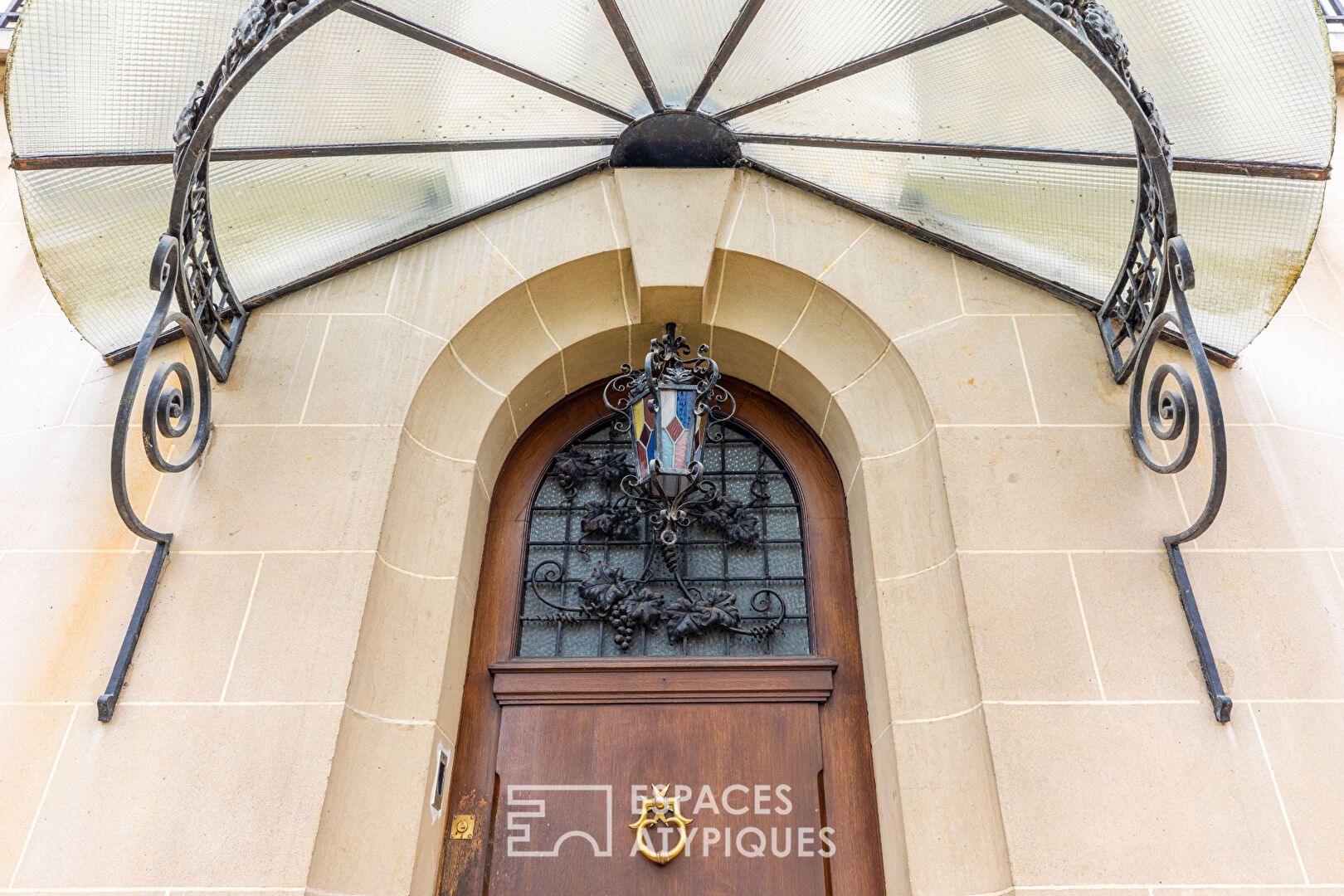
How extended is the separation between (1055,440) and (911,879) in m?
1.83

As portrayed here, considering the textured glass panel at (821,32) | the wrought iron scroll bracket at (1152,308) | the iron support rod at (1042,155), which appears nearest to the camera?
the wrought iron scroll bracket at (1152,308)

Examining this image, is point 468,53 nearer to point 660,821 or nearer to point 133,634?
point 133,634

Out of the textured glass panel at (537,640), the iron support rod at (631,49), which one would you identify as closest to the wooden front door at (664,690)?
the textured glass panel at (537,640)

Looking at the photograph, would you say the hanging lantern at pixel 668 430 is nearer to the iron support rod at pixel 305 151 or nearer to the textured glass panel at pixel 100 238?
the iron support rod at pixel 305 151

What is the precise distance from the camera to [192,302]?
12.2 feet

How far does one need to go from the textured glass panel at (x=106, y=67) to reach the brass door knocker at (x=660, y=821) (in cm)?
346

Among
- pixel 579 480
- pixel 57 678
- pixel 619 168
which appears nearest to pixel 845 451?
pixel 579 480

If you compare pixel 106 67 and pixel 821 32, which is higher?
pixel 821 32

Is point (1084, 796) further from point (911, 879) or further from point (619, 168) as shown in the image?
point (619, 168)

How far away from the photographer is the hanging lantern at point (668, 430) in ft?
12.5

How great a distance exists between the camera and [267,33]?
308 cm

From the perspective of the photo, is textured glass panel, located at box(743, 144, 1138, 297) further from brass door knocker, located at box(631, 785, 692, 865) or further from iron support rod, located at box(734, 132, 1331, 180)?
brass door knocker, located at box(631, 785, 692, 865)

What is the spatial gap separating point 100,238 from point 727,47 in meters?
2.87

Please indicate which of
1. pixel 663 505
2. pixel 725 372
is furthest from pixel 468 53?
pixel 663 505
